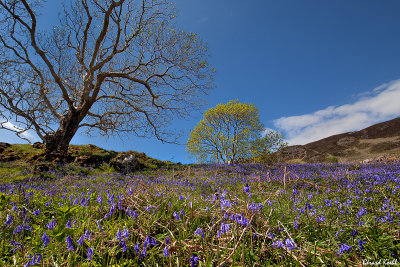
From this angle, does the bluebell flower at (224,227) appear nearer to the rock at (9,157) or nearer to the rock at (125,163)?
the rock at (125,163)

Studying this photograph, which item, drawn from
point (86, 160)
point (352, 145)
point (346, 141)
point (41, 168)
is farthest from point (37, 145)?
point (346, 141)

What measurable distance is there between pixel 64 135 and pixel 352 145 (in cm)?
5815

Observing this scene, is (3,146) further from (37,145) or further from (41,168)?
(41,168)

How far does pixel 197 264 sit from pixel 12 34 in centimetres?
2081

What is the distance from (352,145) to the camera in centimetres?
4819

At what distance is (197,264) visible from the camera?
1929 mm

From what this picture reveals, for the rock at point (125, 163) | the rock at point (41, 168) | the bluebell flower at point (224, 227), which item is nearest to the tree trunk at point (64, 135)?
the rock at point (41, 168)

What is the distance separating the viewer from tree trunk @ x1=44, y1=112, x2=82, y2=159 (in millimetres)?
14930

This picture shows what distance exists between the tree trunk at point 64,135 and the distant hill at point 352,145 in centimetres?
3692

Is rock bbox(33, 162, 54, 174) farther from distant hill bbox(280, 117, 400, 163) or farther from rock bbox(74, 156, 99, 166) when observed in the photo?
distant hill bbox(280, 117, 400, 163)

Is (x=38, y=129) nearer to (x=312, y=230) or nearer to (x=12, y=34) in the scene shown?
(x=12, y=34)

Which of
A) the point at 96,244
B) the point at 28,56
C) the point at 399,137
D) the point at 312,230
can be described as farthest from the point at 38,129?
the point at 399,137

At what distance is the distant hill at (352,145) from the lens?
41281 millimetres

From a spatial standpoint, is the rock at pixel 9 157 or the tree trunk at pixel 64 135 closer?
the rock at pixel 9 157
